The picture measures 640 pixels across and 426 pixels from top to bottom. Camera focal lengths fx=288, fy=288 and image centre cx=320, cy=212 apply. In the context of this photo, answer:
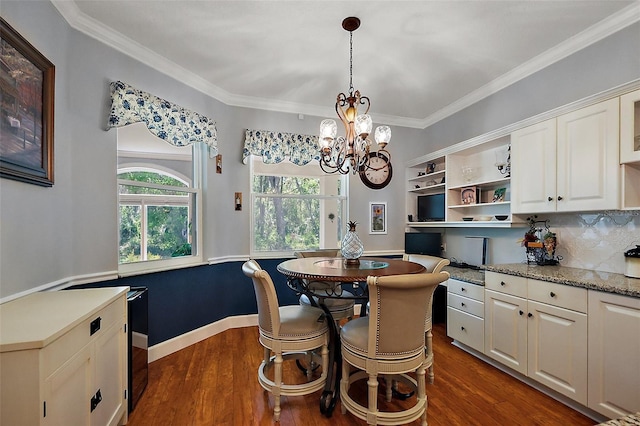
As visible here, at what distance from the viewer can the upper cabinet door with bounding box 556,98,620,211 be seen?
1.96 meters

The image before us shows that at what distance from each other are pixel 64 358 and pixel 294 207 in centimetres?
286

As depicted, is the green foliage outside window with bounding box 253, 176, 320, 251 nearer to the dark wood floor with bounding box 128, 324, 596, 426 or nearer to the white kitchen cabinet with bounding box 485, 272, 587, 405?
the dark wood floor with bounding box 128, 324, 596, 426

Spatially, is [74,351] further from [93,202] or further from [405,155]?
[405,155]

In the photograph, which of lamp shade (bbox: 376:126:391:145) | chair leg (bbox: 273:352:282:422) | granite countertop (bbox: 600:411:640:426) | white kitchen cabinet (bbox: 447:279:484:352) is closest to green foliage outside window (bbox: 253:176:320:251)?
lamp shade (bbox: 376:126:391:145)

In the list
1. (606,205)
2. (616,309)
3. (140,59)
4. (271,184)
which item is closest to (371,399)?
(616,309)

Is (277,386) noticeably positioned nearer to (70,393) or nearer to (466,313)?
(70,393)

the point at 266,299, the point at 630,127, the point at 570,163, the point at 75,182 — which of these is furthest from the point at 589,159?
the point at 75,182

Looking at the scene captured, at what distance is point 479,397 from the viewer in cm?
209

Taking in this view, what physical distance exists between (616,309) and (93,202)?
3.59 meters

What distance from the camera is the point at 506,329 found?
2.36 meters

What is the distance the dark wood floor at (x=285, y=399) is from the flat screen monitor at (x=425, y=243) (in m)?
1.42

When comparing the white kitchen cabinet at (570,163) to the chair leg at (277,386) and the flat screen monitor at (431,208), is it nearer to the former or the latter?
the flat screen monitor at (431,208)

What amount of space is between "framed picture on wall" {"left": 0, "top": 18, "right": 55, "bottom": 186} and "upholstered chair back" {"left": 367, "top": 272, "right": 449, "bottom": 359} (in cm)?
196

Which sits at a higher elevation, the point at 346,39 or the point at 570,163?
the point at 346,39
